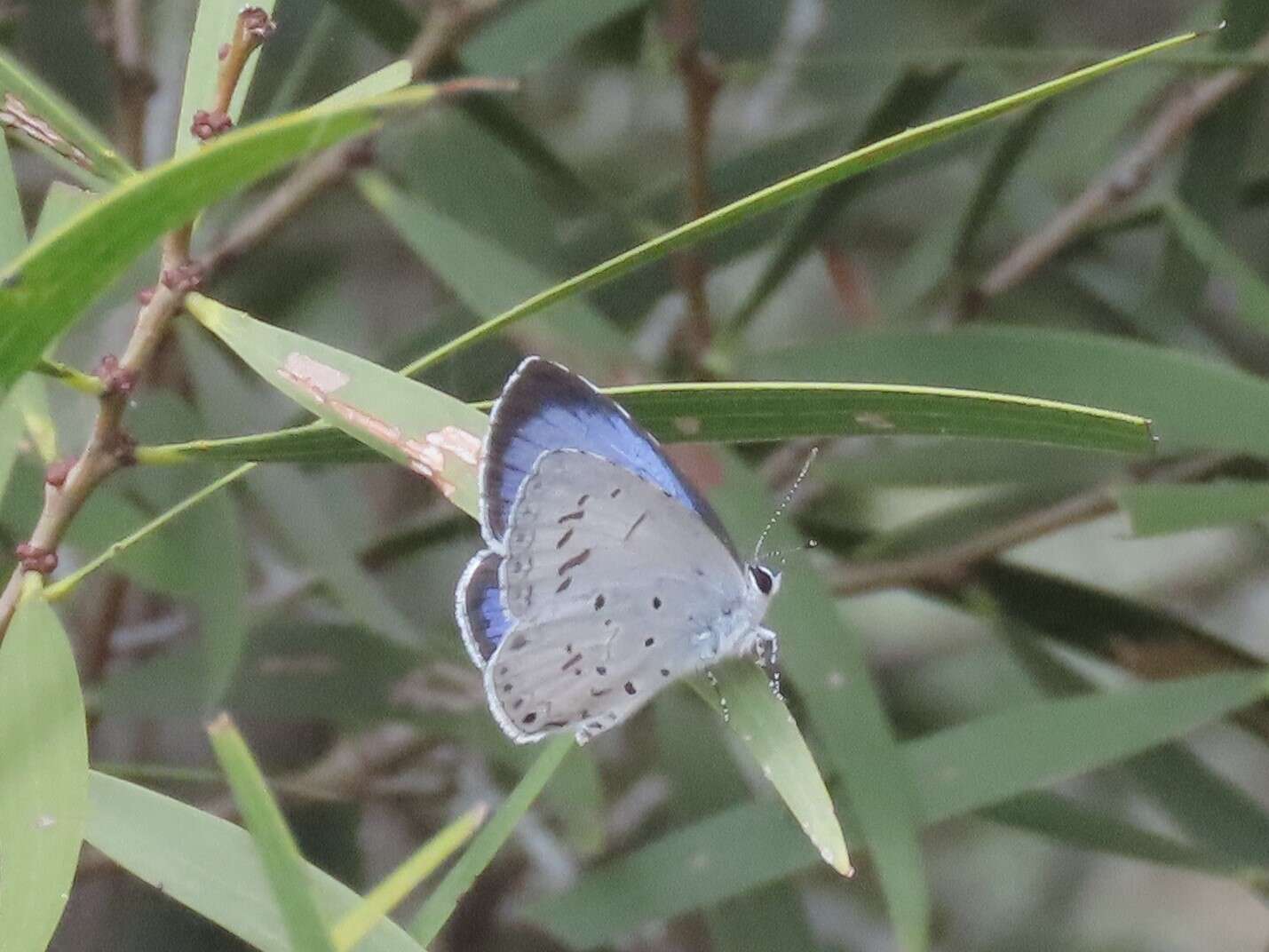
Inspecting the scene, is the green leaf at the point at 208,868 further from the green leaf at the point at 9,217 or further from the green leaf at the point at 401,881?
the green leaf at the point at 9,217

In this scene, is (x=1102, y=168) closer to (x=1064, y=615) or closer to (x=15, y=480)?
(x=1064, y=615)

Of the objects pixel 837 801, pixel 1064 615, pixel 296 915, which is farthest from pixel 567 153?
pixel 296 915

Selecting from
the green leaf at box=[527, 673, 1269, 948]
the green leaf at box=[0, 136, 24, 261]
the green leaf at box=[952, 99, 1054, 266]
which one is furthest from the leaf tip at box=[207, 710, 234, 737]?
the green leaf at box=[952, 99, 1054, 266]

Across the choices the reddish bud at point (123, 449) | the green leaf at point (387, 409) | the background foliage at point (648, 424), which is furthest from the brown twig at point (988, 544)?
the reddish bud at point (123, 449)

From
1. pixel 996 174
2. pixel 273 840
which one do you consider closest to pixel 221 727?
pixel 273 840

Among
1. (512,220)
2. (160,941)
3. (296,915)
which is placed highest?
(512,220)

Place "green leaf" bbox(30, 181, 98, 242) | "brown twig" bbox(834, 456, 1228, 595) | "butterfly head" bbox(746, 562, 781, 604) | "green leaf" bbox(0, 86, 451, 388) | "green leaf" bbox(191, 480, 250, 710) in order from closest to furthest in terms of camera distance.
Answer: "green leaf" bbox(0, 86, 451, 388)
"green leaf" bbox(30, 181, 98, 242)
"butterfly head" bbox(746, 562, 781, 604)
"green leaf" bbox(191, 480, 250, 710)
"brown twig" bbox(834, 456, 1228, 595)

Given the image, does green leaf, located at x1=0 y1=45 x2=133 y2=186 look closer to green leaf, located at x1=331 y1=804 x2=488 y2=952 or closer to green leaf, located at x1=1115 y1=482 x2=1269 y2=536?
green leaf, located at x1=331 y1=804 x2=488 y2=952
